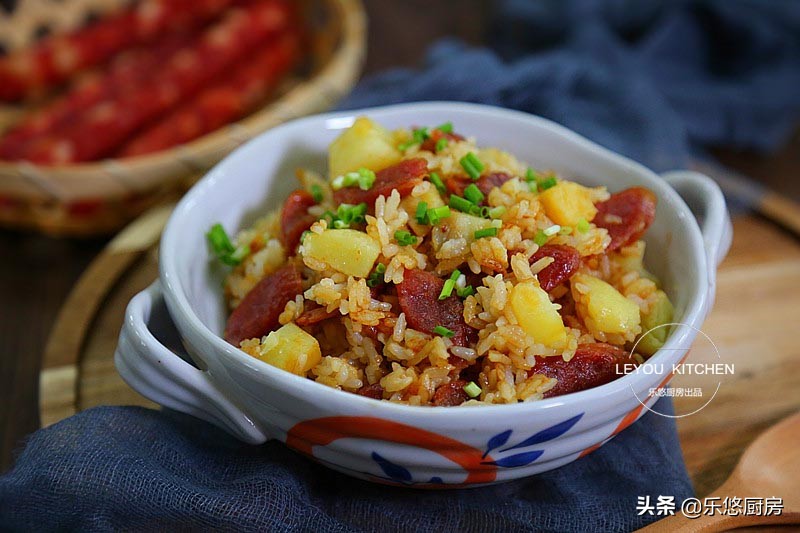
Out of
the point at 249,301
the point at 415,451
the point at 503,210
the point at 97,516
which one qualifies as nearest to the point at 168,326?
the point at 249,301

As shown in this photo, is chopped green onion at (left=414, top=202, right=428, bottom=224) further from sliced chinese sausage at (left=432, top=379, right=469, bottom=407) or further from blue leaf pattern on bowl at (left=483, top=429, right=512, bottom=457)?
blue leaf pattern on bowl at (left=483, top=429, right=512, bottom=457)

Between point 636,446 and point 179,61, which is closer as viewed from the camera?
point 636,446

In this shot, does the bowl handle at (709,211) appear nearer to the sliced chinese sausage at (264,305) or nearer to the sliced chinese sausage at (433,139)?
the sliced chinese sausage at (433,139)

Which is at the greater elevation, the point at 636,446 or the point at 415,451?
the point at 415,451

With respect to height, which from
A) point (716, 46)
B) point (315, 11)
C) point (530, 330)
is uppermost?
point (530, 330)

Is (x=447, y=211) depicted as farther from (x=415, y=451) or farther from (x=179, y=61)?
(x=179, y=61)

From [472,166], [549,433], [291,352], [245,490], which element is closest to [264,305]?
[291,352]

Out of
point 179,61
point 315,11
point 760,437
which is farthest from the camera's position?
point 315,11
